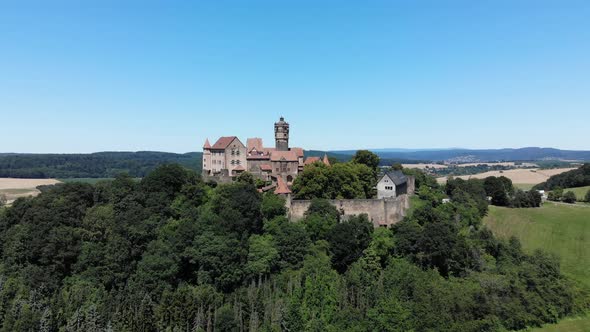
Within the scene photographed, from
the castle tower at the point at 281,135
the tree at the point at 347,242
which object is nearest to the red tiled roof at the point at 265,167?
the castle tower at the point at 281,135

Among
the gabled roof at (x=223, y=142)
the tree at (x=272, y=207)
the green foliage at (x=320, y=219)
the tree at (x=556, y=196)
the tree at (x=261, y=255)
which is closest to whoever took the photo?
the tree at (x=261, y=255)

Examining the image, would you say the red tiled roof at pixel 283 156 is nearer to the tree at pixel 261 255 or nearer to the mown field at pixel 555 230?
the tree at pixel 261 255

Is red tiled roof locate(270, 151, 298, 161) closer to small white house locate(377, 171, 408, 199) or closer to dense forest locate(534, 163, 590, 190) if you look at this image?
small white house locate(377, 171, 408, 199)

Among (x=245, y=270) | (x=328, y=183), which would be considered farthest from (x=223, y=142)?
(x=245, y=270)

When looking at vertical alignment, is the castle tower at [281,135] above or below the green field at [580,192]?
above

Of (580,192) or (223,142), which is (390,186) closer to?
(223,142)

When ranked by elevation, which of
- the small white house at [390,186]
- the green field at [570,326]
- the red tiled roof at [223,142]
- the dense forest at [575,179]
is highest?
the red tiled roof at [223,142]

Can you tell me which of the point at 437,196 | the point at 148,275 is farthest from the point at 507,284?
the point at 148,275

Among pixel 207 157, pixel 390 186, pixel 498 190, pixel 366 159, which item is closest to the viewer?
pixel 390 186
